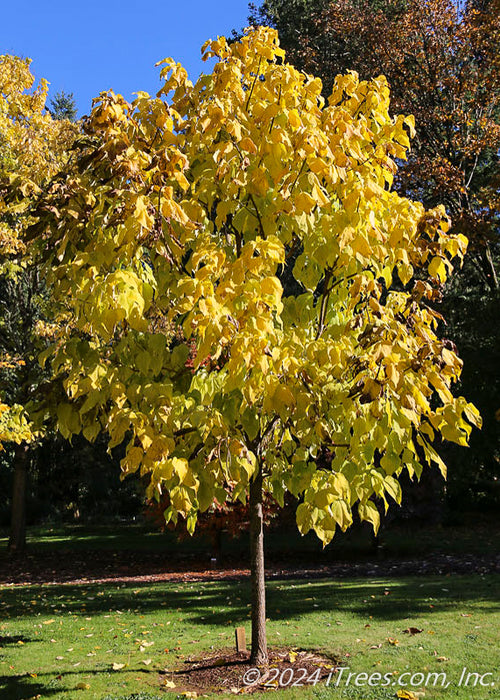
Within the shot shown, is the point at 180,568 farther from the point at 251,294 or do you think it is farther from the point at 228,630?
the point at 251,294

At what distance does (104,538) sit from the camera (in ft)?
69.6

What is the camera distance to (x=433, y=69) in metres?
17.3

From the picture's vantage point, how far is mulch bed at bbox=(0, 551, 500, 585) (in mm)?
12891

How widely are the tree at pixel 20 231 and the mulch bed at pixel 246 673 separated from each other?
6.02 m

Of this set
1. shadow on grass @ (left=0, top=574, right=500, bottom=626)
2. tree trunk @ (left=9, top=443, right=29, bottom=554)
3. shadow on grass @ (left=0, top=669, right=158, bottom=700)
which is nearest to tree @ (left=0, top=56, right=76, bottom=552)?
tree trunk @ (left=9, top=443, right=29, bottom=554)

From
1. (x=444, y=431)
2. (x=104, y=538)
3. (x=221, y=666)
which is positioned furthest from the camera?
(x=104, y=538)

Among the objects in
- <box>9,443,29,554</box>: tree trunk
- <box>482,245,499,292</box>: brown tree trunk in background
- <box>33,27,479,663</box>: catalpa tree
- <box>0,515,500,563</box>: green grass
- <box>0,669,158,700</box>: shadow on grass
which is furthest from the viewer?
<box>482,245,499,292</box>: brown tree trunk in background

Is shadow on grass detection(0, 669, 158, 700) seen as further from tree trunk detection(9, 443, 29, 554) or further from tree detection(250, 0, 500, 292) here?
tree detection(250, 0, 500, 292)

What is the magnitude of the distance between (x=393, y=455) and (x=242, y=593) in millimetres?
7147

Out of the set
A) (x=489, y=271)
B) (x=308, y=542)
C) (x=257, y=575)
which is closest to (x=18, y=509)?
(x=308, y=542)

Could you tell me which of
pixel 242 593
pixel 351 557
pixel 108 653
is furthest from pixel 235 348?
pixel 351 557

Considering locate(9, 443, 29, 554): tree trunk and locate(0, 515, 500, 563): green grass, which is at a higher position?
locate(9, 443, 29, 554): tree trunk

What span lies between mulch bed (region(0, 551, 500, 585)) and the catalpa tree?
8.80 m

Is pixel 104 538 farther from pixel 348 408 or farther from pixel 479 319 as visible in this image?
pixel 348 408
